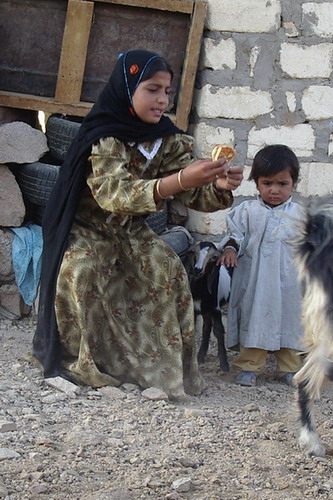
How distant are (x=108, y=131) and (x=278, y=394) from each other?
1.82m

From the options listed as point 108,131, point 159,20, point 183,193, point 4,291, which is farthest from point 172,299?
point 159,20

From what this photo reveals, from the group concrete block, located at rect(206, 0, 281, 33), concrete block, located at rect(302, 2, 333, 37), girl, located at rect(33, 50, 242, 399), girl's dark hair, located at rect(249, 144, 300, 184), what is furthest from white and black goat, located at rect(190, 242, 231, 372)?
concrete block, located at rect(302, 2, 333, 37)

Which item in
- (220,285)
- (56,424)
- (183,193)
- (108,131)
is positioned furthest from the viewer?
(220,285)

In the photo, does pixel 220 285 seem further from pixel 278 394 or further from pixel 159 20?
pixel 159 20

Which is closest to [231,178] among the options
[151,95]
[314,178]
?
[151,95]

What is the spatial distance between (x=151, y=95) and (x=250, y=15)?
1921 mm

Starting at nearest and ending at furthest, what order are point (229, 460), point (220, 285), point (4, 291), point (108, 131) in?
point (229, 460), point (108, 131), point (220, 285), point (4, 291)

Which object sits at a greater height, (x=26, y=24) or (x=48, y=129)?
(x=26, y=24)

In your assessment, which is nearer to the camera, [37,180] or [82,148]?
[82,148]

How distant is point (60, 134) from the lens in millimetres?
6164

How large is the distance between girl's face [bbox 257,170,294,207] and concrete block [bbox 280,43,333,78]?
1.33m

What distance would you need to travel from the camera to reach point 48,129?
6293 mm

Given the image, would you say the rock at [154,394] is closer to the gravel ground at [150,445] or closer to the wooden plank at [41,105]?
the gravel ground at [150,445]

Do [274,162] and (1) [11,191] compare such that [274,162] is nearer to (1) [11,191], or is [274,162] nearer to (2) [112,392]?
(2) [112,392]
